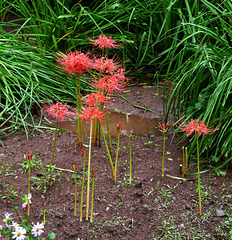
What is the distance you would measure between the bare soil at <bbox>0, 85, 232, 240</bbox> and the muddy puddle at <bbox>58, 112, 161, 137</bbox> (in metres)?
0.16

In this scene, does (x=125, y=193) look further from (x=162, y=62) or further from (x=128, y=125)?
(x=162, y=62)

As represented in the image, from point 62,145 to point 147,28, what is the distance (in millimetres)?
2127

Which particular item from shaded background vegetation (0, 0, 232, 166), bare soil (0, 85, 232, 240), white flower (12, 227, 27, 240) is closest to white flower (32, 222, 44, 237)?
white flower (12, 227, 27, 240)

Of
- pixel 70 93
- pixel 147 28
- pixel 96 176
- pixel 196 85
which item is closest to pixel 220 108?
pixel 196 85

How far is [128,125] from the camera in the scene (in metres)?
3.74

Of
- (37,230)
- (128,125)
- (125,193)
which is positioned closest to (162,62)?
(128,125)

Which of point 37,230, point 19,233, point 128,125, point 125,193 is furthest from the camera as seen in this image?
point 128,125

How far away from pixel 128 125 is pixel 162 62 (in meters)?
0.70

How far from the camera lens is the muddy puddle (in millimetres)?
3567

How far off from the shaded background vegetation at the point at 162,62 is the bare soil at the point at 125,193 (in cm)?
26

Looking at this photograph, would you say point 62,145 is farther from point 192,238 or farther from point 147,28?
point 147,28

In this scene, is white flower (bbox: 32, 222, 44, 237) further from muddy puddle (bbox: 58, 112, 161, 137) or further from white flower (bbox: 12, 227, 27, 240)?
muddy puddle (bbox: 58, 112, 161, 137)

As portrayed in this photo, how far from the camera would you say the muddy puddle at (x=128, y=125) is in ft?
11.7

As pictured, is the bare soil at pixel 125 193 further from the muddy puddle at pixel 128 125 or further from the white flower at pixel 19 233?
the white flower at pixel 19 233
